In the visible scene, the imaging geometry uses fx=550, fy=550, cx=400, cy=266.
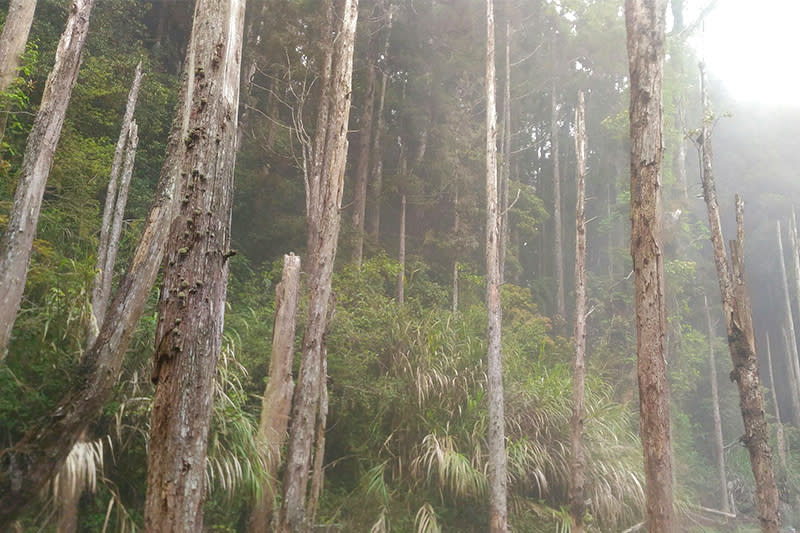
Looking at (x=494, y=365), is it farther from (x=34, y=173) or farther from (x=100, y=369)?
(x=34, y=173)

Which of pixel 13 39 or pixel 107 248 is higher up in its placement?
pixel 13 39

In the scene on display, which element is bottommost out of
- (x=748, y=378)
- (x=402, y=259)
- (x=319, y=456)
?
(x=319, y=456)

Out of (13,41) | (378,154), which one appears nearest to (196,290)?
(13,41)

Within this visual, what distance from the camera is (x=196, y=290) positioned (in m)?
3.21

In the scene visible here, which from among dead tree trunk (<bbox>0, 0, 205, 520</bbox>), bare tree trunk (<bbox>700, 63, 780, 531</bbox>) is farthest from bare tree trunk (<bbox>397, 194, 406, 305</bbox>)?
dead tree trunk (<bbox>0, 0, 205, 520</bbox>)

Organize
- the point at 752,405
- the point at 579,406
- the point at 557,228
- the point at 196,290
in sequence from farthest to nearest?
the point at 557,228 → the point at 579,406 → the point at 752,405 → the point at 196,290

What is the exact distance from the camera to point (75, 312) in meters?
6.26

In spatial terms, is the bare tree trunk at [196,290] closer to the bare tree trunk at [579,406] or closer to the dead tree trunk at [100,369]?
the dead tree trunk at [100,369]

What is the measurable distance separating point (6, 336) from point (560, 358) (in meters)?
12.7

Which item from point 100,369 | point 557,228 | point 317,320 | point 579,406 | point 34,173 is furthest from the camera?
point 557,228

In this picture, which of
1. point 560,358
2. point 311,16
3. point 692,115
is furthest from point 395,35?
point 692,115

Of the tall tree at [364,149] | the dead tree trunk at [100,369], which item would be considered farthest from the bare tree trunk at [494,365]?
the dead tree trunk at [100,369]

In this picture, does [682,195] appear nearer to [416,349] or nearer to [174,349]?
[416,349]

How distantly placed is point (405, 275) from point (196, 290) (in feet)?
39.8
